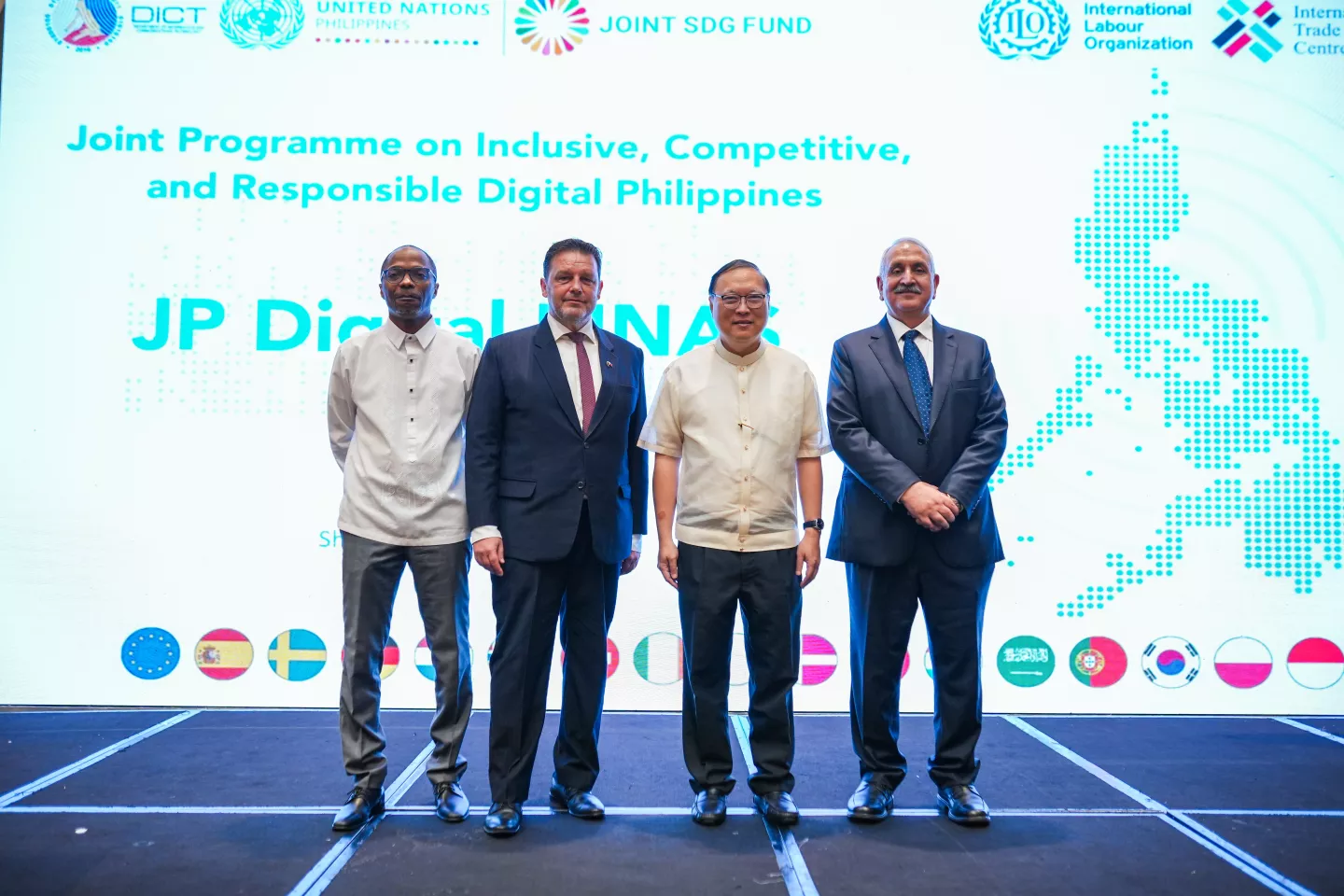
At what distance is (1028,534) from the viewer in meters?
3.60

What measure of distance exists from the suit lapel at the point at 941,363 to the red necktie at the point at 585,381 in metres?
0.89

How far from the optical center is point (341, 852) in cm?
217

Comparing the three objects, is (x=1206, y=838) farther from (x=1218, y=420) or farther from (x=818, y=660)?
(x=1218, y=420)

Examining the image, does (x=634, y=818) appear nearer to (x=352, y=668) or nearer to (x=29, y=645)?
(x=352, y=668)

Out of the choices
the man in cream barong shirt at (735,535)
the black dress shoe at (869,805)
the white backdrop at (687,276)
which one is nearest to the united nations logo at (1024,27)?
the white backdrop at (687,276)

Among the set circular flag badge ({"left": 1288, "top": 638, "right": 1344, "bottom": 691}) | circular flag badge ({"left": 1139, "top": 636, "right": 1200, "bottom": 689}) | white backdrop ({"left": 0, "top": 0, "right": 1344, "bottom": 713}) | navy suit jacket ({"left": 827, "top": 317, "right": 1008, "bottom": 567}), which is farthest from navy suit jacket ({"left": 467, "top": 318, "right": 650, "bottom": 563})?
circular flag badge ({"left": 1288, "top": 638, "right": 1344, "bottom": 691})

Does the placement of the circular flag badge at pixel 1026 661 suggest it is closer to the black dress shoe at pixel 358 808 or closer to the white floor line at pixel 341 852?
the white floor line at pixel 341 852

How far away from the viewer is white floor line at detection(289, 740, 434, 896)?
6.49 feet

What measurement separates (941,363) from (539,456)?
1091 mm

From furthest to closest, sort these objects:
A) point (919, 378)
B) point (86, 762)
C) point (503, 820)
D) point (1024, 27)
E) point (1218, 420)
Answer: point (1024, 27)
point (1218, 420)
point (86, 762)
point (919, 378)
point (503, 820)

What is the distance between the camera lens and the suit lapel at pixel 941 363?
2.48 meters

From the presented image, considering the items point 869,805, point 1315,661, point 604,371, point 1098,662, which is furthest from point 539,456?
point 1315,661

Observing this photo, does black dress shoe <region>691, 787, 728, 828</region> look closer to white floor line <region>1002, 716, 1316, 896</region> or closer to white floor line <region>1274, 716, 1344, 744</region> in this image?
white floor line <region>1002, 716, 1316, 896</region>

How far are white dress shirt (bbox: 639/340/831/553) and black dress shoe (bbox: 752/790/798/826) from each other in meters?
0.63
